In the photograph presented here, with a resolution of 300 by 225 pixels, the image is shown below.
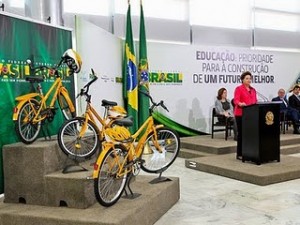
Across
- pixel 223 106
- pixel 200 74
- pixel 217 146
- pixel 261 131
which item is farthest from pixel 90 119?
pixel 200 74

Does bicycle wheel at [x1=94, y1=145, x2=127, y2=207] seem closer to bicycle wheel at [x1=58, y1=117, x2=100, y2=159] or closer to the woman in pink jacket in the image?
bicycle wheel at [x1=58, y1=117, x2=100, y2=159]

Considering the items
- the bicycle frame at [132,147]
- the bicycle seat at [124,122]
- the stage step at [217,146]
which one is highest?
the bicycle seat at [124,122]

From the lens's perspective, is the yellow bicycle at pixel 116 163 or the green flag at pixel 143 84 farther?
the green flag at pixel 143 84

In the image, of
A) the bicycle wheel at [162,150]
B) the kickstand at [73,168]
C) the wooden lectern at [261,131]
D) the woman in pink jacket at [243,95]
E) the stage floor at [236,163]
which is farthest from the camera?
the woman in pink jacket at [243,95]

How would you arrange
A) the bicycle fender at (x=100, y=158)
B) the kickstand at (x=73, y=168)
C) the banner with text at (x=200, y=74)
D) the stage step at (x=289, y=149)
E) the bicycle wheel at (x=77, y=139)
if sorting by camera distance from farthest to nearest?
the banner with text at (x=200, y=74) → the stage step at (x=289, y=149) → the bicycle wheel at (x=77, y=139) → the kickstand at (x=73, y=168) → the bicycle fender at (x=100, y=158)

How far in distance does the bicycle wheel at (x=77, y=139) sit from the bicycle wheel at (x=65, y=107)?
327mm

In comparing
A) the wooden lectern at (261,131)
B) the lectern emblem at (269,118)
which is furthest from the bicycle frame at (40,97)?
the lectern emblem at (269,118)

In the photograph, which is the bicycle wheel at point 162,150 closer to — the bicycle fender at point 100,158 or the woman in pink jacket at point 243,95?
the bicycle fender at point 100,158

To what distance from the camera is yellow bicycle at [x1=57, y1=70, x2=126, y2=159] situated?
3568mm

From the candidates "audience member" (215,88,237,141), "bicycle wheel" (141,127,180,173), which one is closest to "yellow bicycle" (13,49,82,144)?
"bicycle wheel" (141,127,180,173)

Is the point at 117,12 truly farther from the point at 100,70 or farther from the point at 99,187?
the point at 99,187

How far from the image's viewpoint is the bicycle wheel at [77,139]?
11.6 ft

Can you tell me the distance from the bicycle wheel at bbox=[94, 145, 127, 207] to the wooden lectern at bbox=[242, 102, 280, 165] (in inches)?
98.8

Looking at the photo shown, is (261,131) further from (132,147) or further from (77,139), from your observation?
(77,139)
